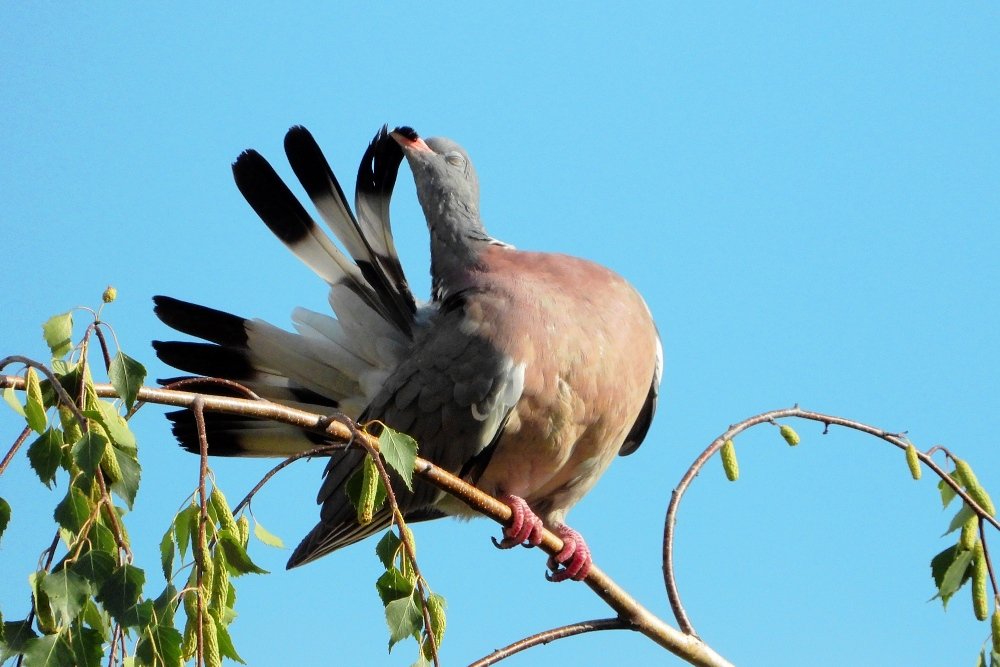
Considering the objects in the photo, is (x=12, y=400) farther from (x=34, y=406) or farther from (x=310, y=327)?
(x=310, y=327)

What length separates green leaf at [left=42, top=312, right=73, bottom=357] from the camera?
2010 millimetres

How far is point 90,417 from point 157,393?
0.23 metres

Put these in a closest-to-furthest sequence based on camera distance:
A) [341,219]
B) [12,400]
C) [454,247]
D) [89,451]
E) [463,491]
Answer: [89,451] → [12,400] → [463,491] → [341,219] → [454,247]

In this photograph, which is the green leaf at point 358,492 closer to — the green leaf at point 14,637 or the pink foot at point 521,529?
the green leaf at point 14,637

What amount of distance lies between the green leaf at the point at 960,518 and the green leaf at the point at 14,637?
2211 millimetres

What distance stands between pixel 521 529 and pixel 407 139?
5.46ft

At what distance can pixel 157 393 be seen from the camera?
216 cm

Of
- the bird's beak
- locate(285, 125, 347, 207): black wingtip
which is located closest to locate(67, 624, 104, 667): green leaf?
locate(285, 125, 347, 207): black wingtip

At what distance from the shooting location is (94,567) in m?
1.91

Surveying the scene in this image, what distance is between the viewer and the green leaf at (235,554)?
2037 millimetres

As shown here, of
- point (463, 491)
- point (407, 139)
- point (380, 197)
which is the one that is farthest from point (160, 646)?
point (407, 139)

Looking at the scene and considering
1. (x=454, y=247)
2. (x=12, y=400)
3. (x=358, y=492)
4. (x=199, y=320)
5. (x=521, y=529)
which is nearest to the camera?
(x=12, y=400)

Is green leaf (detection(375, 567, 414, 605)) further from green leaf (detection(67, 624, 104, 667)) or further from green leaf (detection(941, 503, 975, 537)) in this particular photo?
green leaf (detection(941, 503, 975, 537))

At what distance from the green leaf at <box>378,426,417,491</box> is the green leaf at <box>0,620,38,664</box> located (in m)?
0.65
